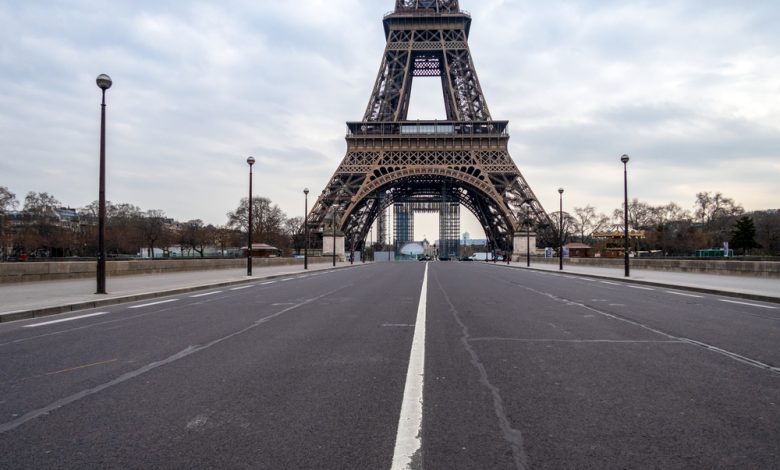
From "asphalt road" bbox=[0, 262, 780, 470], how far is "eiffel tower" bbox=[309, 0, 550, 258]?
4849 cm

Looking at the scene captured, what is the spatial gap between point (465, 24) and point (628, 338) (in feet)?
204

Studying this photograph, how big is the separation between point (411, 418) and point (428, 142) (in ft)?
191

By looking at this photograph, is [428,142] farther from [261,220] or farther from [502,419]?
[502,419]

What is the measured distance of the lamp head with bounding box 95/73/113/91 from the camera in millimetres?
14531

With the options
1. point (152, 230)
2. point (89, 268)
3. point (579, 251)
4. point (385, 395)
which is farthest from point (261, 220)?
point (385, 395)

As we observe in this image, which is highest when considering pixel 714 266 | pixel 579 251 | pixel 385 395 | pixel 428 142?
pixel 428 142

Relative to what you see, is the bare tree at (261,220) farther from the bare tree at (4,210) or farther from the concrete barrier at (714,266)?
the concrete barrier at (714,266)

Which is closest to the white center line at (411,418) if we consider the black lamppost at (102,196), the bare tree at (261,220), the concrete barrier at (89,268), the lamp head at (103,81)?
the black lamppost at (102,196)

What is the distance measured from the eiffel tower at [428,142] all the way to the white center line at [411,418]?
5048 centimetres

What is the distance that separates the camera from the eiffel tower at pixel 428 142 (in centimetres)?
5719

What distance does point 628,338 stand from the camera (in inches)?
300

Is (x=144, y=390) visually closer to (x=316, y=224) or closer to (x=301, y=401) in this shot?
(x=301, y=401)

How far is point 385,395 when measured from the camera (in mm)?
4555

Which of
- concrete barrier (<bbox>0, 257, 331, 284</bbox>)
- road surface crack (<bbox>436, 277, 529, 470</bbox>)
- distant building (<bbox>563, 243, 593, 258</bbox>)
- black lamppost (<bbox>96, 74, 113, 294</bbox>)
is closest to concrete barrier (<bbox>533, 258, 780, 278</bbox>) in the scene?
distant building (<bbox>563, 243, 593, 258</bbox>)
